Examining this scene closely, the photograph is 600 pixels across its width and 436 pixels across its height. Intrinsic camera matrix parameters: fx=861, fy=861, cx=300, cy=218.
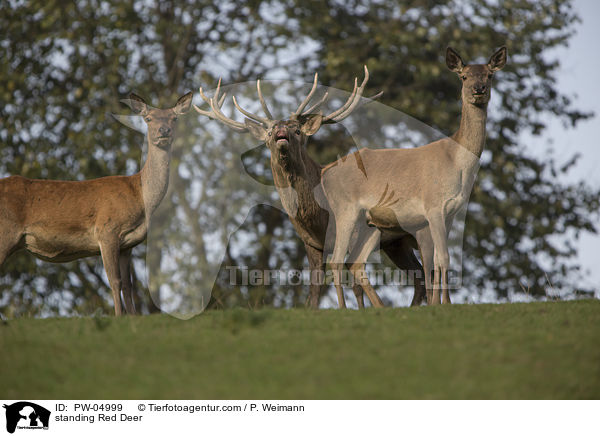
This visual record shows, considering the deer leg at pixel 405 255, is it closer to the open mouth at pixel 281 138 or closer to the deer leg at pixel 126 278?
the open mouth at pixel 281 138

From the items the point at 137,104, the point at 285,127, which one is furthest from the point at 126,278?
the point at 285,127

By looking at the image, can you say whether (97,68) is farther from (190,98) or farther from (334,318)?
(334,318)

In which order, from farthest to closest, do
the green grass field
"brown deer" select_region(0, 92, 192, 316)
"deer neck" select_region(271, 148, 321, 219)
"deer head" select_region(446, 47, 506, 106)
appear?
"deer neck" select_region(271, 148, 321, 219) → "brown deer" select_region(0, 92, 192, 316) → "deer head" select_region(446, 47, 506, 106) → the green grass field

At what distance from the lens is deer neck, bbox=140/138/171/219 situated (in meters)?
10.2

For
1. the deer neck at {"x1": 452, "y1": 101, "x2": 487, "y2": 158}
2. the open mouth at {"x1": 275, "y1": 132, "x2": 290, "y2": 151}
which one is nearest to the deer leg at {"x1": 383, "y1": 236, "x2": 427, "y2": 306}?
the deer neck at {"x1": 452, "y1": 101, "x2": 487, "y2": 158}

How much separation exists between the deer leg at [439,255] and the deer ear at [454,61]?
6.18 feet

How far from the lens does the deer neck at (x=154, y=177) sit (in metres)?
10.2

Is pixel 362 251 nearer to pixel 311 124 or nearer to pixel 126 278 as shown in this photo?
pixel 311 124

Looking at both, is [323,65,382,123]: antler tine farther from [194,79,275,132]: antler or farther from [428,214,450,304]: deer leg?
[428,214,450,304]: deer leg

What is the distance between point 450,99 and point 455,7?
2.32m

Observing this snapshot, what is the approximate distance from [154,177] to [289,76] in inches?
388

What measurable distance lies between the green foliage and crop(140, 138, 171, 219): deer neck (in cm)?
765

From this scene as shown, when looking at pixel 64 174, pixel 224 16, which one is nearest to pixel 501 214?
pixel 224 16

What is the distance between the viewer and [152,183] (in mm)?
10266
